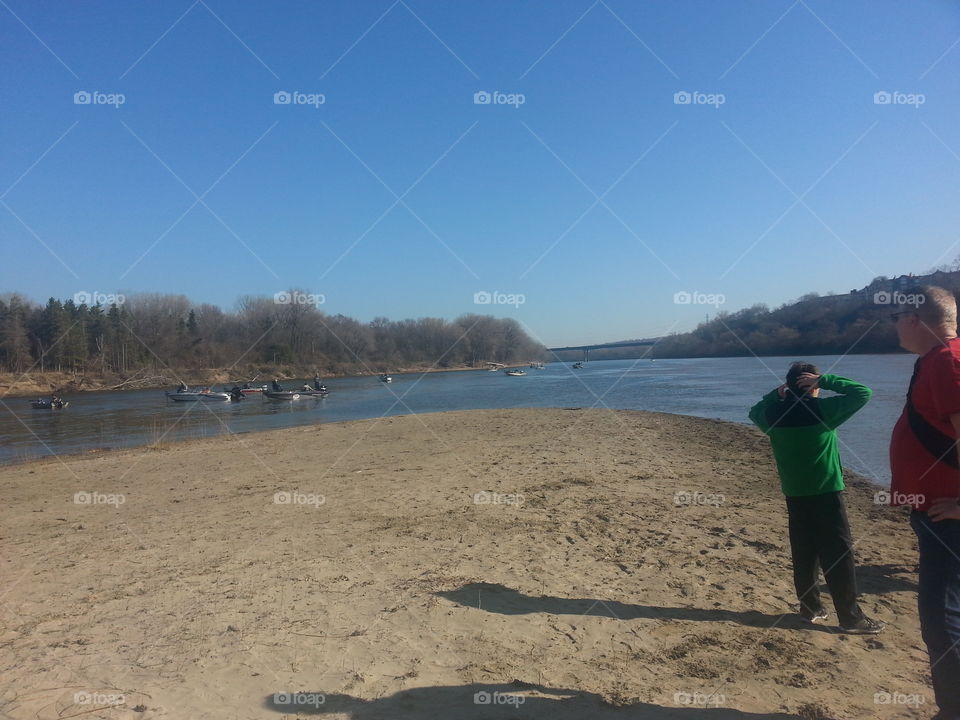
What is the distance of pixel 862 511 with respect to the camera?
7703mm

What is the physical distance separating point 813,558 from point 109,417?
41.1 m

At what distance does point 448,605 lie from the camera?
4461 mm

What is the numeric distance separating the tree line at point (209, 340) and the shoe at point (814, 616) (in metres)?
54.8

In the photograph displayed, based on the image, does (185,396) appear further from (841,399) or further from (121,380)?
(841,399)

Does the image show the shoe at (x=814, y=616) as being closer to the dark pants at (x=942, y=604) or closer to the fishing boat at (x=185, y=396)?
the dark pants at (x=942, y=604)

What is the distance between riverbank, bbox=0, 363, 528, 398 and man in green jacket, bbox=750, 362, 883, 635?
75.9 metres

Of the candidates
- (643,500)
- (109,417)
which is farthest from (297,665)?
(109,417)

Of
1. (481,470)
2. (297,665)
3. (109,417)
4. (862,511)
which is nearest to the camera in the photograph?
(297,665)

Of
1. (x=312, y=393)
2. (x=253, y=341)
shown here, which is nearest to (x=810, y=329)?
(x=312, y=393)

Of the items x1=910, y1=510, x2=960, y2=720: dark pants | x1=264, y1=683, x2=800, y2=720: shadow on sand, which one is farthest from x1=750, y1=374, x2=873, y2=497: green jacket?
x1=264, y1=683, x2=800, y2=720: shadow on sand

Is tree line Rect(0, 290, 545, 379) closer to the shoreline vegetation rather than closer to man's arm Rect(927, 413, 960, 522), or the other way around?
the shoreline vegetation

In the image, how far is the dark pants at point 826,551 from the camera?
3891 millimetres

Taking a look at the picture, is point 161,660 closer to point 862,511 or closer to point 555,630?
point 555,630

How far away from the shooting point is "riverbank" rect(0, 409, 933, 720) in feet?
10.6
